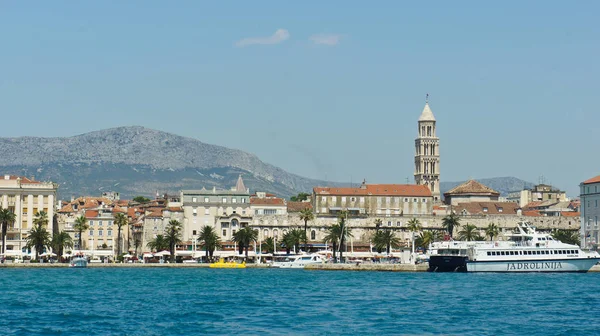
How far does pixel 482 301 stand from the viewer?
2643 inches

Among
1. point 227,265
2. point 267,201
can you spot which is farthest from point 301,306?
point 267,201

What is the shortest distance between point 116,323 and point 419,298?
23.1 m

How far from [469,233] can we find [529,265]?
3346 centimetres

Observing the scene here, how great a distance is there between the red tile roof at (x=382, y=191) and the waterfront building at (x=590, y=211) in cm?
2939

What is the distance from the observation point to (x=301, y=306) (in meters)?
63.0

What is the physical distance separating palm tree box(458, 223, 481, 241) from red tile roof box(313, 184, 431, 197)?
28.8 feet

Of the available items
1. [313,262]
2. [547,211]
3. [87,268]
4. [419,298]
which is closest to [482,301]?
[419,298]

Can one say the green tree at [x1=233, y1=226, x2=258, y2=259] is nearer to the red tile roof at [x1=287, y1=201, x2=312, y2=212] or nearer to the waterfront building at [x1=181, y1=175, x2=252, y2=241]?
the waterfront building at [x1=181, y1=175, x2=252, y2=241]

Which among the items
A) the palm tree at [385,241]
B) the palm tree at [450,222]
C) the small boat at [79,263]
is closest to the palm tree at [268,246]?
the palm tree at [385,241]

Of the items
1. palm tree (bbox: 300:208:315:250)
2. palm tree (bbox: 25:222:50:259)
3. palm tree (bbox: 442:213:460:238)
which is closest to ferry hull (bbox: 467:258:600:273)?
palm tree (bbox: 300:208:315:250)

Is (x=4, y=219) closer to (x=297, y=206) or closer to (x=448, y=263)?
(x=297, y=206)

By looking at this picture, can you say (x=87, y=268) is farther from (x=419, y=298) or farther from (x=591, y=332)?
(x=591, y=332)

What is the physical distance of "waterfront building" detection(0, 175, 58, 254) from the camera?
144 m

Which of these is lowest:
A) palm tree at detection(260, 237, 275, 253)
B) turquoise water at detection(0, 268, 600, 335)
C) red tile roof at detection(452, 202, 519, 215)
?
turquoise water at detection(0, 268, 600, 335)
